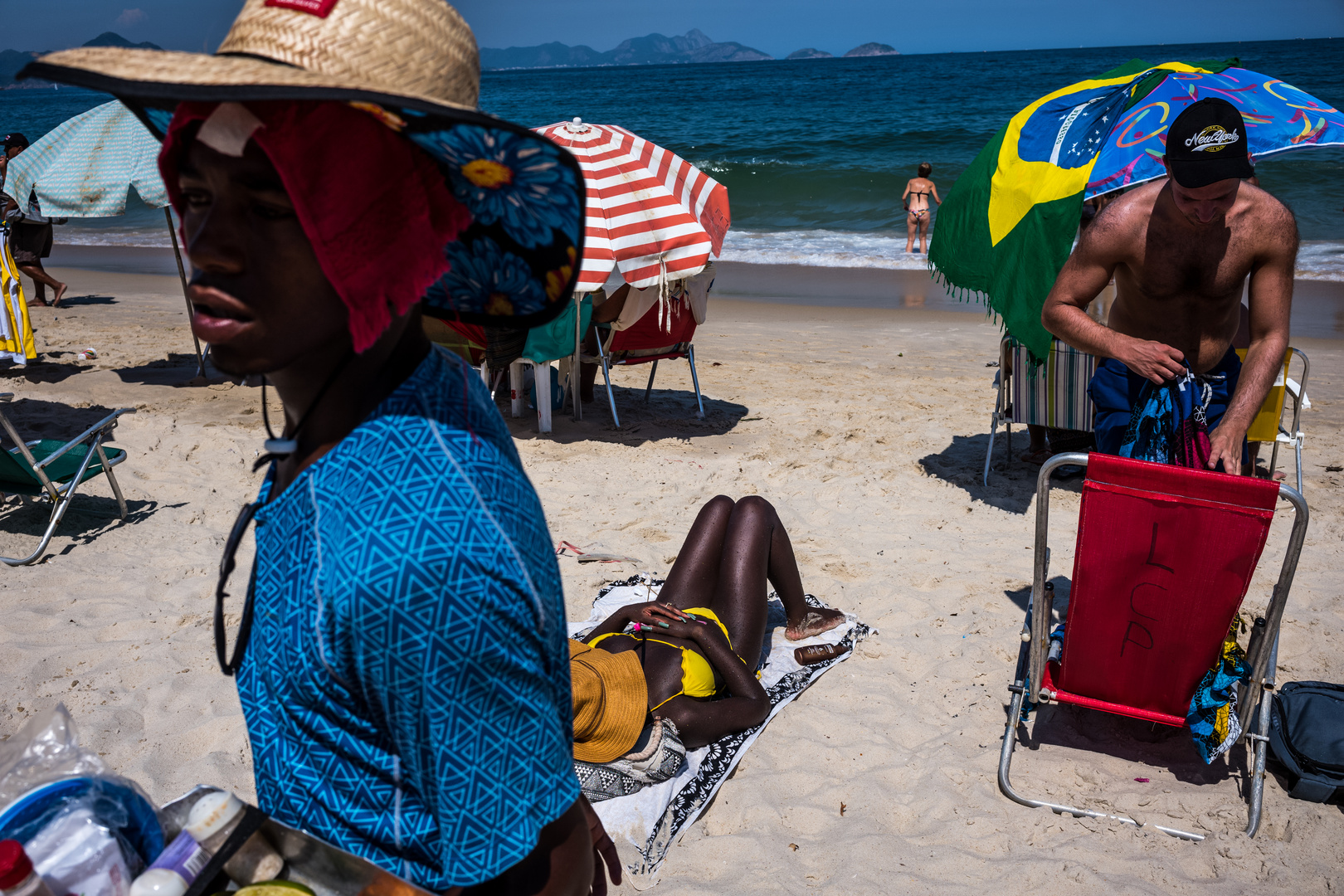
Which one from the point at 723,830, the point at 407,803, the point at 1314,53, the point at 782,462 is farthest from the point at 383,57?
the point at 1314,53

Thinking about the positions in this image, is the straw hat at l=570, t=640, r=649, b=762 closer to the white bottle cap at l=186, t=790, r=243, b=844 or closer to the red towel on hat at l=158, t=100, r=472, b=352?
the white bottle cap at l=186, t=790, r=243, b=844

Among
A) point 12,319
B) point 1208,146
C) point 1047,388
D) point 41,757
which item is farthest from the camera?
point 12,319

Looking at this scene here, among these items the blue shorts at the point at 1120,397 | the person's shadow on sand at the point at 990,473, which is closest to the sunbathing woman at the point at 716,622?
the blue shorts at the point at 1120,397

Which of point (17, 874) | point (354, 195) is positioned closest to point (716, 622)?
point (17, 874)

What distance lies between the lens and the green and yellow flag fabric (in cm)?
487

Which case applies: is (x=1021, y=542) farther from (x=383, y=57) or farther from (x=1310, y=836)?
(x=383, y=57)

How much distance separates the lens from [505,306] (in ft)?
4.05

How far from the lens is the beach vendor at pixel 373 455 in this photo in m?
0.83

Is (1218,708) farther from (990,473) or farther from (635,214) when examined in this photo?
(635,214)

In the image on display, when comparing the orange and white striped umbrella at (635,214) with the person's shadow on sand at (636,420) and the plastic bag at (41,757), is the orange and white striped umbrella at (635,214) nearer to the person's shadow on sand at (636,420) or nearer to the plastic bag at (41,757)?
the person's shadow on sand at (636,420)

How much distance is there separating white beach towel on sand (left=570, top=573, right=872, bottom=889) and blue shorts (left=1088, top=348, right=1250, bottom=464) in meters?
1.28

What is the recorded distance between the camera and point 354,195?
88 cm

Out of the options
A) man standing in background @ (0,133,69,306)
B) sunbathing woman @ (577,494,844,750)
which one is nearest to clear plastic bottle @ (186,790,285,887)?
sunbathing woman @ (577,494,844,750)

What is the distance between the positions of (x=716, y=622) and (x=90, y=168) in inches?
255
